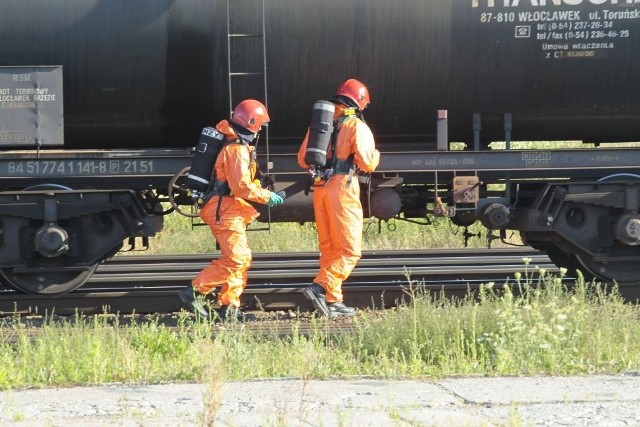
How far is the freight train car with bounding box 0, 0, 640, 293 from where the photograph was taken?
918 cm

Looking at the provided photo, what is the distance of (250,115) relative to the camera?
886 cm

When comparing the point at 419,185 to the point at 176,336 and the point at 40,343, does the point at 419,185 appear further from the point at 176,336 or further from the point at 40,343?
the point at 40,343

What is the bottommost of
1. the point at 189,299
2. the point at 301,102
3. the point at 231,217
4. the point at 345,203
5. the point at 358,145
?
the point at 189,299

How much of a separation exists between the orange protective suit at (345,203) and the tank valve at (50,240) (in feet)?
7.65

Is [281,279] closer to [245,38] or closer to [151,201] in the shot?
[151,201]

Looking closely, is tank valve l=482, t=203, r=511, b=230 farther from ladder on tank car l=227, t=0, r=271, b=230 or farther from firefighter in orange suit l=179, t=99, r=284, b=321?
ladder on tank car l=227, t=0, r=271, b=230

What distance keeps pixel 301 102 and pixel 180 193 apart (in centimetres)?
153

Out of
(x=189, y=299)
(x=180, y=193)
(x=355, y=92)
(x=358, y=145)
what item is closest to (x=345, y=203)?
(x=358, y=145)

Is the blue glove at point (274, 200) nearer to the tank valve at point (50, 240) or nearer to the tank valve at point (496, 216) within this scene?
the tank valve at point (50, 240)

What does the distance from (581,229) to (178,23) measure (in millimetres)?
4325

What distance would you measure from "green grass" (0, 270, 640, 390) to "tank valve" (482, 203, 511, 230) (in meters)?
1.95

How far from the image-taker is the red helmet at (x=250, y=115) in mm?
8852

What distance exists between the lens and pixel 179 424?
5.04 metres

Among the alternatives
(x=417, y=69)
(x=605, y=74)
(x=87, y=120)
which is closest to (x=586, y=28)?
(x=605, y=74)
